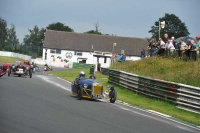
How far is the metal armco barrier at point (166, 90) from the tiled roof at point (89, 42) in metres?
70.3

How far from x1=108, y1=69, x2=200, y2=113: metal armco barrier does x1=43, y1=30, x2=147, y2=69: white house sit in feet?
227

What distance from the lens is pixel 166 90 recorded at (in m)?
21.3

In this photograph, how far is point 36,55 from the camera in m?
100

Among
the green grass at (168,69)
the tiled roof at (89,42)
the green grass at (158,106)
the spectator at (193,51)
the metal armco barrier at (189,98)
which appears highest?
the tiled roof at (89,42)

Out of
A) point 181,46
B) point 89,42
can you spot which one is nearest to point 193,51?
point 181,46

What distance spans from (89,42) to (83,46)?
1.76 m

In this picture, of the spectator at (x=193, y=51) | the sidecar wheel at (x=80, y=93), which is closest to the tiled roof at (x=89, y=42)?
the spectator at (x=193, y=51)

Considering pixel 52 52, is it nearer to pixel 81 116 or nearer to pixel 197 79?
pixel 197 79

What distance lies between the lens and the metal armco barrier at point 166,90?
1880 cm

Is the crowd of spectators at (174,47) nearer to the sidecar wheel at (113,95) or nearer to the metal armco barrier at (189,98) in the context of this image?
the metal armco barrier at (189,98)

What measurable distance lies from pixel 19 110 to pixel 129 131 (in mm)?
3435

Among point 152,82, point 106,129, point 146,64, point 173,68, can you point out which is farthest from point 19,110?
point 146,64

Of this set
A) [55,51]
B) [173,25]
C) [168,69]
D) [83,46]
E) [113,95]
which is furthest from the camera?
[83,46]

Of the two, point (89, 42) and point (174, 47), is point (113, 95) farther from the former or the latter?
point (89, 42)
